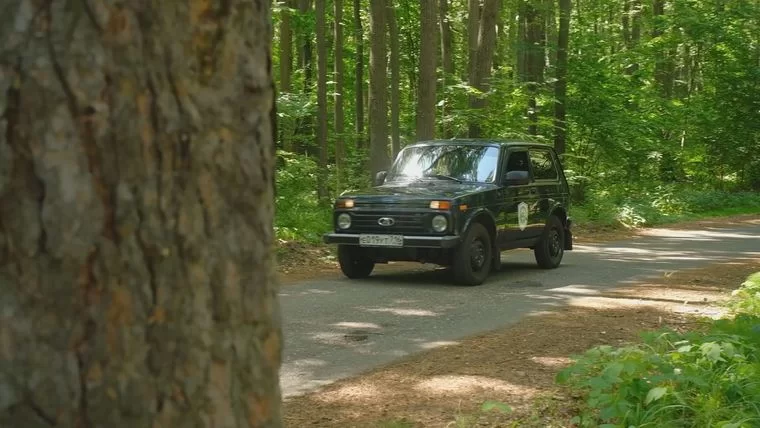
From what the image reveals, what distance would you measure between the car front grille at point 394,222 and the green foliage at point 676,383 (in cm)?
553

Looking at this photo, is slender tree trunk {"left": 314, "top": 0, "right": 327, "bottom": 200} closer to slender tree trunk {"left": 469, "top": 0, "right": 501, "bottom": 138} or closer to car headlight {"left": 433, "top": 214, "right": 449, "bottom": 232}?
slender tree trunk {"left": 469, "top": 0, "right": 501, "bottom": 138}

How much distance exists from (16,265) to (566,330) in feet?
23.3

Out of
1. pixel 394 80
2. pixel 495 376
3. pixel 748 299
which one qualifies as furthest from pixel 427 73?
pixel 495 376

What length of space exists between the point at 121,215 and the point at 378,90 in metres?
21.4

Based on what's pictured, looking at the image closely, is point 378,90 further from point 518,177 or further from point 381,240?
point 381,240

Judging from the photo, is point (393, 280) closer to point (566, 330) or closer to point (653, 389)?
point (566, 330)

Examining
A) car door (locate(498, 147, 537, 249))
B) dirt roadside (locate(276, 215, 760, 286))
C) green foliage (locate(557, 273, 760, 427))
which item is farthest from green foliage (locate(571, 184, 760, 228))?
green foliage (locate(557, 273, 760, 427))

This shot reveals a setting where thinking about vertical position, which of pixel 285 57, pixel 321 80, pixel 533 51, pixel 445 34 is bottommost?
pixel 321 80

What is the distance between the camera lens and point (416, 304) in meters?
10.2

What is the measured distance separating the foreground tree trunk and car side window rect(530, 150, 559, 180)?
12137 millimetres

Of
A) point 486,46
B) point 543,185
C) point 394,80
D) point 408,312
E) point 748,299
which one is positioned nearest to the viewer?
point 748,299

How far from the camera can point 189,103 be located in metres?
1.71

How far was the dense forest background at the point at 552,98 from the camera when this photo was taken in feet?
70.3

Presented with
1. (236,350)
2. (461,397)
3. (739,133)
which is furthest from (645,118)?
(236,350)
